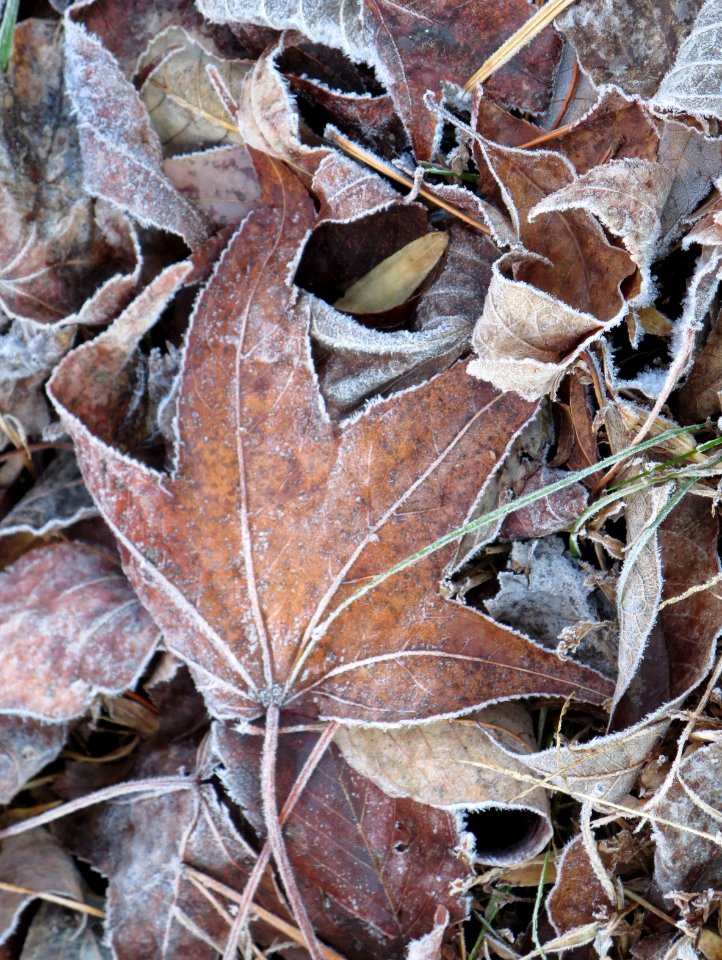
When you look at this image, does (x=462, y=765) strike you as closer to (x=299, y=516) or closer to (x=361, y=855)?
(x=361, y=855)

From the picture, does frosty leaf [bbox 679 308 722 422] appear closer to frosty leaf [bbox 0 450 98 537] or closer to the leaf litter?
the leaf litter

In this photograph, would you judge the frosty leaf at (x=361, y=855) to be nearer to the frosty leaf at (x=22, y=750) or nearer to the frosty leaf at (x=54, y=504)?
the frosty leaf at (x=22, y=750)

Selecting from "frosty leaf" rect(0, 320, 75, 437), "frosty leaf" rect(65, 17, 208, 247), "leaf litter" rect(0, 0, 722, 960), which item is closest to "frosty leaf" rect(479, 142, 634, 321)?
"leaf litter" rect(0, 0, 722, 960)

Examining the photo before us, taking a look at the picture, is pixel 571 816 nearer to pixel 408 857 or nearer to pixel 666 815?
pixel 666 815

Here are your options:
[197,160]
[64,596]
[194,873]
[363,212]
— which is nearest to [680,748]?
[194,873]

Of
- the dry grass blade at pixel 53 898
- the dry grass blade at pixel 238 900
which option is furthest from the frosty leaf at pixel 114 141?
the dry grass blade at pixel 53 898

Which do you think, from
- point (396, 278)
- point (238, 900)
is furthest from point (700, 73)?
point (238, 900)
